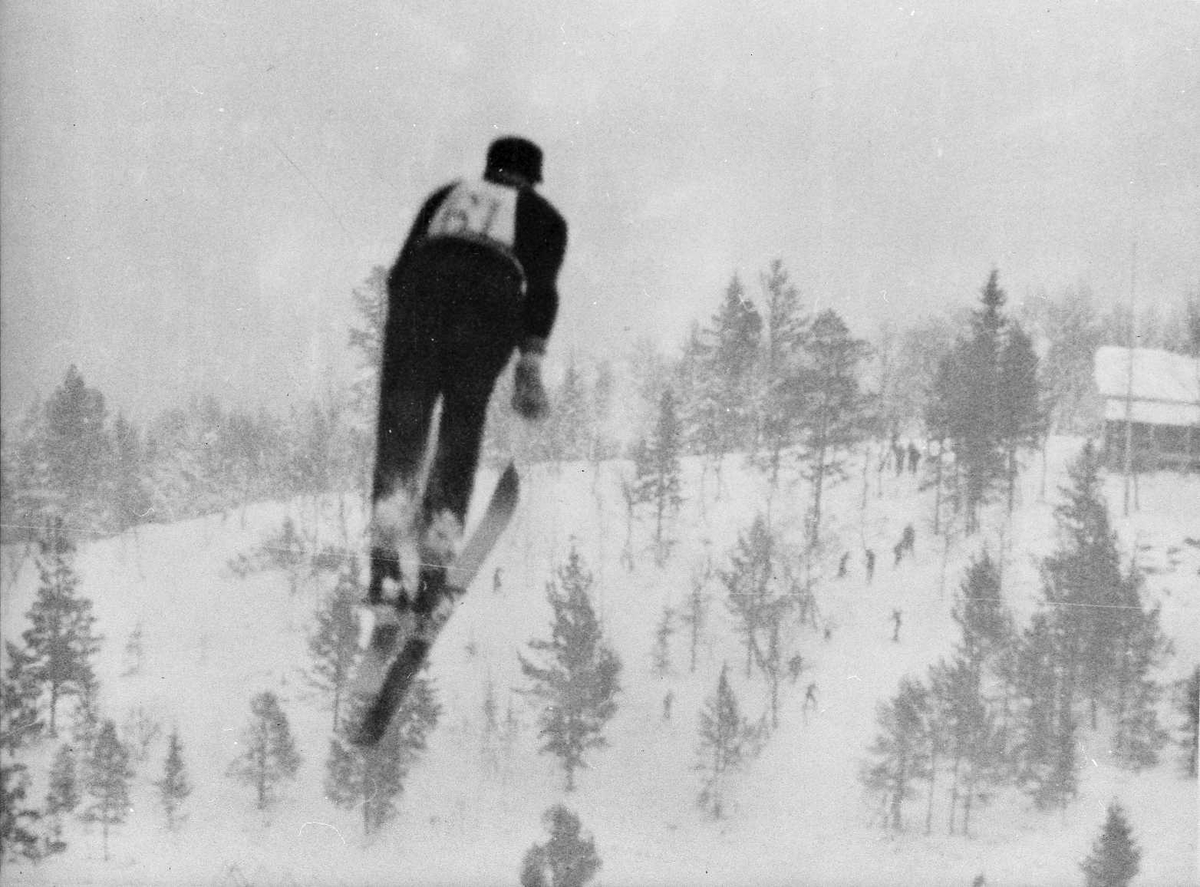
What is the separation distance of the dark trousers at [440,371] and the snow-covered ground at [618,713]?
18cm

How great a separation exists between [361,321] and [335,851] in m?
1.57

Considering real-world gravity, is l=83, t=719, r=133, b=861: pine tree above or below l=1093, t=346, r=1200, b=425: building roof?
below

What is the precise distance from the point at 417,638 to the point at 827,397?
4.70ft

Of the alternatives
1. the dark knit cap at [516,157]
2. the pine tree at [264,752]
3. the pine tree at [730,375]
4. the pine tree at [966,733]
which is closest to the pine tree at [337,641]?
the pine tree at [264,752]

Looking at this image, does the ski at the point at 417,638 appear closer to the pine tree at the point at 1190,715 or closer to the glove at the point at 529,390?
the glove at the point at 529,390

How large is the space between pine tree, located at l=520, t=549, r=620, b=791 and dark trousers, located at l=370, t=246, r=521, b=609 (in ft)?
1.21

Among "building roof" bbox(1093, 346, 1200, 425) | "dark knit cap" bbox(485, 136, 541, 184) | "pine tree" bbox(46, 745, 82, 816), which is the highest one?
"dark knit cap" bbox(485, 136, 541, 184)

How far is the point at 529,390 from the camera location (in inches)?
93.0

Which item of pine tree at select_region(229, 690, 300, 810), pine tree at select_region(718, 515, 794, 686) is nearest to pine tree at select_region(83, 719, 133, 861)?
pine tree at select_region(229, 690, 300, 810)

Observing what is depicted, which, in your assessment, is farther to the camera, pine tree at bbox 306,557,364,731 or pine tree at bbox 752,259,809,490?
pine tree at bbox 752,259,809,490

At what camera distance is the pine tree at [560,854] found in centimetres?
237

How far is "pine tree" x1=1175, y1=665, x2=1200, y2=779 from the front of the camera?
2432mm

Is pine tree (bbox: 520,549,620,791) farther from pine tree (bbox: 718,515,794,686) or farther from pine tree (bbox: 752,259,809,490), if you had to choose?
pine tree (bbox: 752,259,809,490)

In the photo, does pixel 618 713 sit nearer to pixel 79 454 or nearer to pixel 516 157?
pixel 516 157
